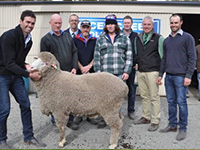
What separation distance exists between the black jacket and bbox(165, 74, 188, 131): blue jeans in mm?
2750

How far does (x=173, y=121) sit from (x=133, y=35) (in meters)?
2.30

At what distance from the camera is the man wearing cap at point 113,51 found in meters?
3.79

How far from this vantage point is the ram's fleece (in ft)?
10.2

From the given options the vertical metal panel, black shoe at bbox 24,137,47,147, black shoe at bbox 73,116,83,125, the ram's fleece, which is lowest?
black shoe at bbox 24,137,47,147

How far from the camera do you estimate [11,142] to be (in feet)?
11.7

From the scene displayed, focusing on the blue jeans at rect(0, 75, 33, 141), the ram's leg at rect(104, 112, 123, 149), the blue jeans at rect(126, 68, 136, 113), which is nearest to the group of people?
the blue jeans at rect(0, 75, 33, 141)

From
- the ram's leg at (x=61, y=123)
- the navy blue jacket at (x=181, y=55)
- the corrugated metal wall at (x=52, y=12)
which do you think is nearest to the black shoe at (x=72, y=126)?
the ram's leg at (x=61, y=123)

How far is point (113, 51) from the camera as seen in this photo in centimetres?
379

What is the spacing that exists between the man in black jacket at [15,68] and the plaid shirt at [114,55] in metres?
1.36

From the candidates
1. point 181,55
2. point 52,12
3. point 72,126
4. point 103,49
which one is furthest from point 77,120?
point 52,12

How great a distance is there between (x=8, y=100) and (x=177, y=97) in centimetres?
314

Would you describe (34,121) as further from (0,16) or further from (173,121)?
(0,16)

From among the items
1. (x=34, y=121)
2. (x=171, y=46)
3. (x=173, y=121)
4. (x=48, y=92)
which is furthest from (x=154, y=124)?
(x=34, y=121)

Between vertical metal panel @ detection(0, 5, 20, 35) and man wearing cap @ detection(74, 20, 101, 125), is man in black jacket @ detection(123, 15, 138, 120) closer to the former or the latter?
man wearing cap @ detection(74, 20, 101, 125)
